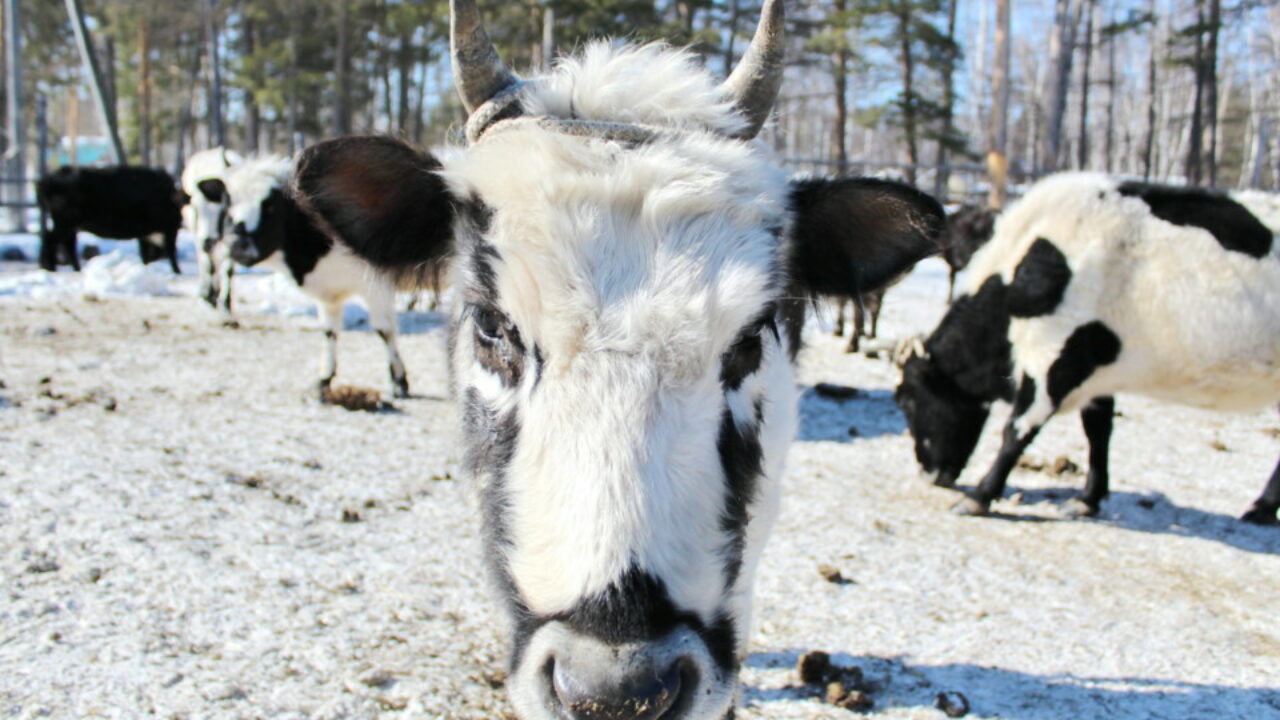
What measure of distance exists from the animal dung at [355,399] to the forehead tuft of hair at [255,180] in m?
2.17

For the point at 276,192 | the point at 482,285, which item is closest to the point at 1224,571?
the point at 482,285

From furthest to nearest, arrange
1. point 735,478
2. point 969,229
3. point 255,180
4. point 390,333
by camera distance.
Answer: point 969,229 → point 255,180 → point 390,333 → point 735,478

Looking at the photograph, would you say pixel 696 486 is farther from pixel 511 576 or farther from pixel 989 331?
pixel 989 331

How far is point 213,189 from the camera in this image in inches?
343

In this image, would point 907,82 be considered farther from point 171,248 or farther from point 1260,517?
point 1260,517

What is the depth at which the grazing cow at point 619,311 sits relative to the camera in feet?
5.50

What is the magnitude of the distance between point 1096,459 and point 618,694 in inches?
220

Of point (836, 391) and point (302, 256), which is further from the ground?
point (302, 256)

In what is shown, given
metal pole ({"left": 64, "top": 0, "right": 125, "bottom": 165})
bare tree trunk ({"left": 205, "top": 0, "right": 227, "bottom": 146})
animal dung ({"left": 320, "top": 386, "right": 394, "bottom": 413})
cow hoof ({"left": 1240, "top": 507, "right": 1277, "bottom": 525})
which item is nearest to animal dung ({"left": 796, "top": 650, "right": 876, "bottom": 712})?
cow hoof ({"left": 1240, "top": 507, "right": 1277, "bottom": 525})

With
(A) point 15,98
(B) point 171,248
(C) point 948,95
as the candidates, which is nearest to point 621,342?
(B) point 171,248

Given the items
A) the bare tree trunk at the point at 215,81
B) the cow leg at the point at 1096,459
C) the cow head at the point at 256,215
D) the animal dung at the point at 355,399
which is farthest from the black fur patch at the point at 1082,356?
the bare tree trunk at the point at 215,81

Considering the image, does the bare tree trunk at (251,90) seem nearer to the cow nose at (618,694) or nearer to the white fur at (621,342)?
the white fur at (621,342)

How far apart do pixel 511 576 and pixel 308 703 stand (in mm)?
1647

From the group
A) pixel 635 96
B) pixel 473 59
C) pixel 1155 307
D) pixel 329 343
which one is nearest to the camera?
pixel 635 96
